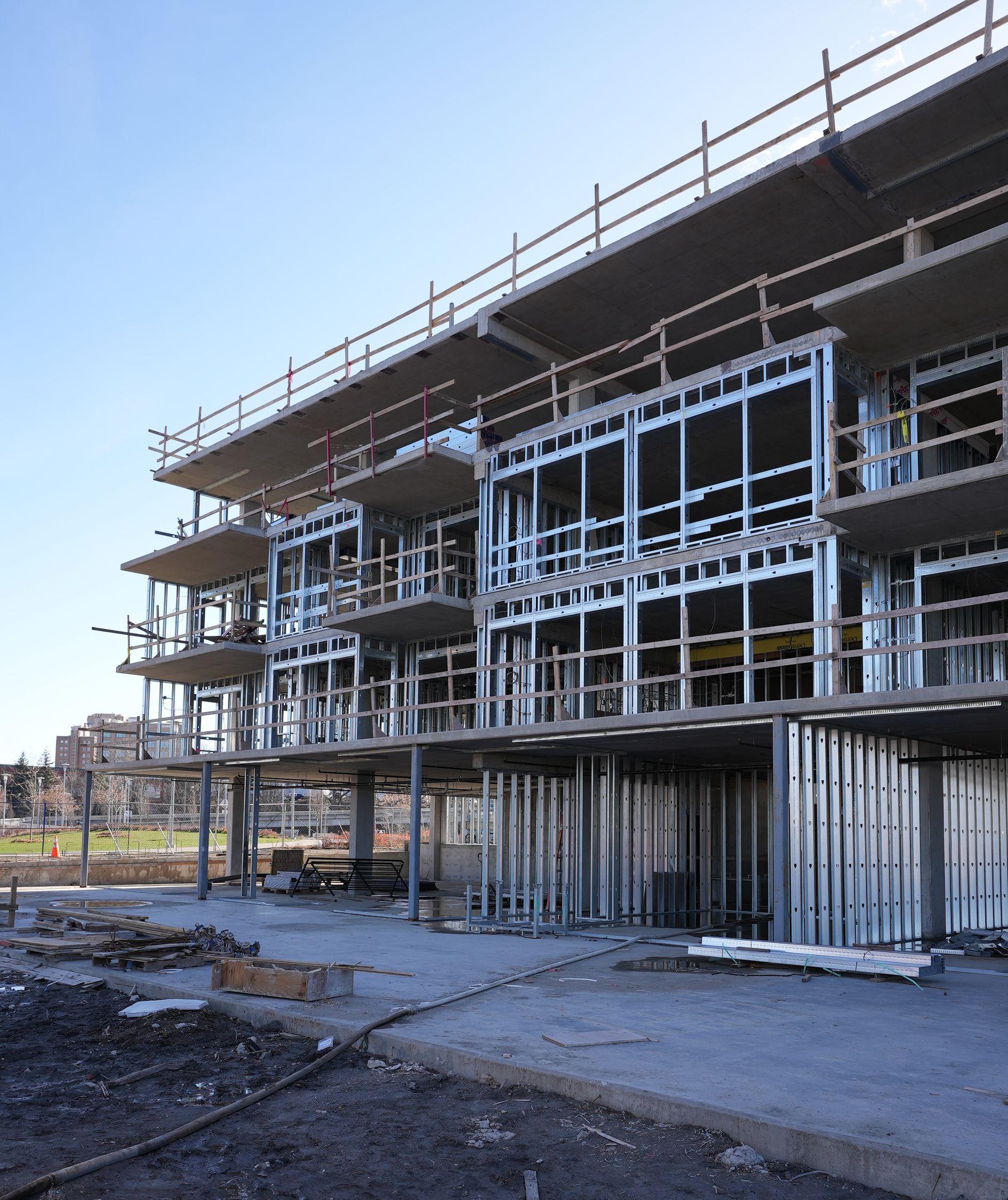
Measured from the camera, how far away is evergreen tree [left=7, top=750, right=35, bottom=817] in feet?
271

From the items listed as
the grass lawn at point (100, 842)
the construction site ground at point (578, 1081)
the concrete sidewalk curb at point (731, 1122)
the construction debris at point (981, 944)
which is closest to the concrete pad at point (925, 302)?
the construction debris at point (981, 944)

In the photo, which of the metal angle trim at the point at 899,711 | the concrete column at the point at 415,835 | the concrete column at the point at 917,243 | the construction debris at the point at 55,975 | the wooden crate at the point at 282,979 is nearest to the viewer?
the wooden crate at the point at 282,979

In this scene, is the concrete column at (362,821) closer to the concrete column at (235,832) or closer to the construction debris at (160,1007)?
the concrete column at (235,832)

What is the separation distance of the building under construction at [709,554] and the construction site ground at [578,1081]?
184 inches

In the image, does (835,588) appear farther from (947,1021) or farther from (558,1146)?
(558,1146)

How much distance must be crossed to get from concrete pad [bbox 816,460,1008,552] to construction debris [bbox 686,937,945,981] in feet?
18.9

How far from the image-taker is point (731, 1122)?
6625mm

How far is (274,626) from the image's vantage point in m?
30.7

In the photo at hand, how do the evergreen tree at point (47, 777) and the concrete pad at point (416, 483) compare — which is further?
the evergreen tree at point (47, 777)

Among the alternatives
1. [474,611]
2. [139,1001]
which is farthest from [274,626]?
[139,1001]

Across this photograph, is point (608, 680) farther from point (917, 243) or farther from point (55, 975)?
point (55, 975)

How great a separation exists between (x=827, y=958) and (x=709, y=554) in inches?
284

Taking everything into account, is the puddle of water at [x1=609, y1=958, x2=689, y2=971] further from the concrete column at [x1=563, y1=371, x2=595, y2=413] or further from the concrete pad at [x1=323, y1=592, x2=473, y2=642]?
the concrete column at [x1=563, y1=371, x2=595, y2=413]

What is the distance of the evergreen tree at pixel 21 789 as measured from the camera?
8250 centimetres
